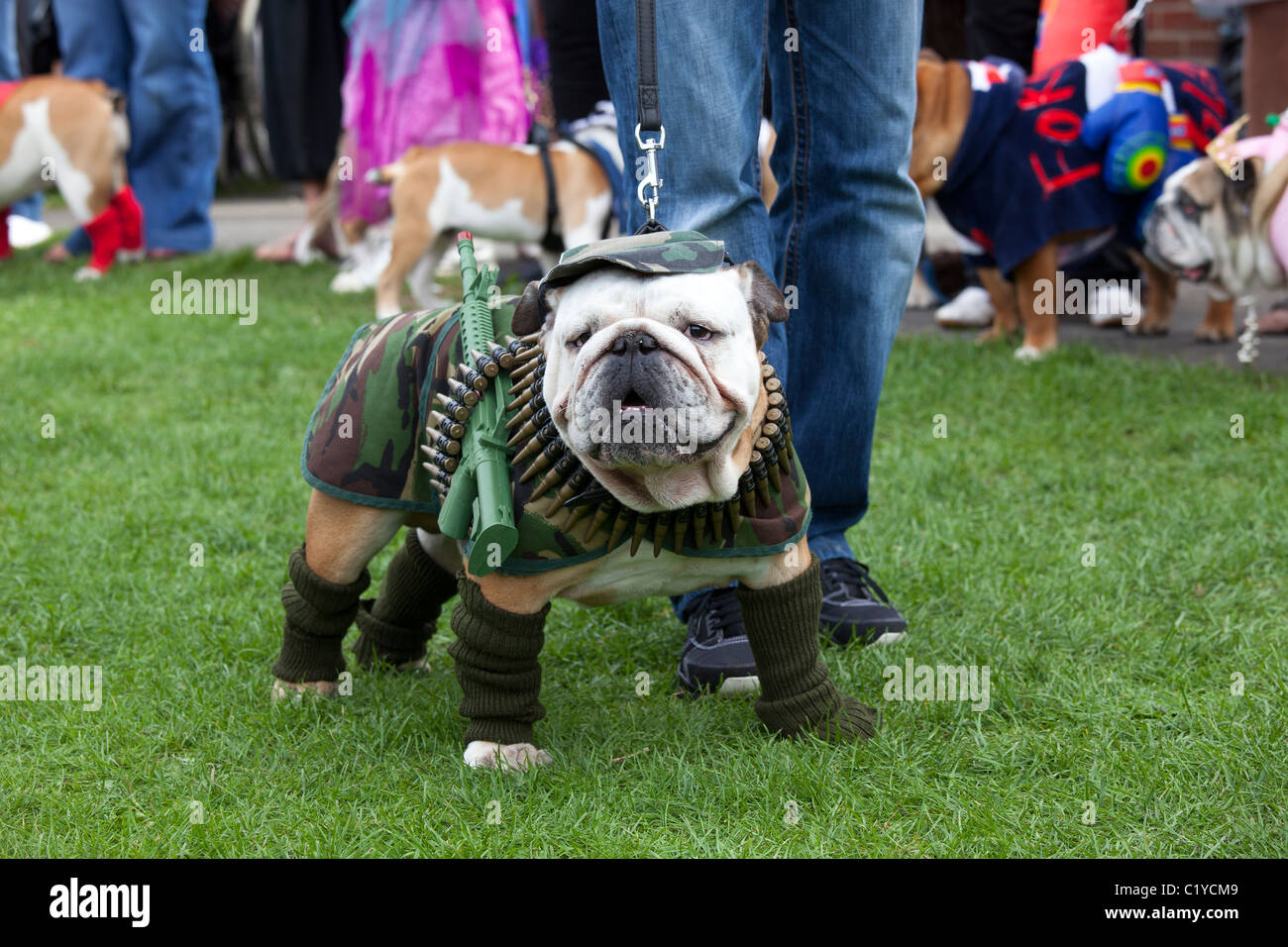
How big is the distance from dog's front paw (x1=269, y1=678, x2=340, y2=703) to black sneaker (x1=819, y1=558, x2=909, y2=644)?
0.89m

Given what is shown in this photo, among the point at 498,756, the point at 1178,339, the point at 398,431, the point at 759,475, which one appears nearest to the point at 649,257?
the point at 759,475

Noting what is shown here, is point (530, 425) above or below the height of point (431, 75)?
above

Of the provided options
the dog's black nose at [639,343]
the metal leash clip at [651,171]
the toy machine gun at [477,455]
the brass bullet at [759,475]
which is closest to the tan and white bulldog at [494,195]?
the metal leash clip at [651,171]

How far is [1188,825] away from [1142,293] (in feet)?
14.5

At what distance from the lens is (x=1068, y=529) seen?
124 inches

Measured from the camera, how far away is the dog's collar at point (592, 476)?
6.11ft

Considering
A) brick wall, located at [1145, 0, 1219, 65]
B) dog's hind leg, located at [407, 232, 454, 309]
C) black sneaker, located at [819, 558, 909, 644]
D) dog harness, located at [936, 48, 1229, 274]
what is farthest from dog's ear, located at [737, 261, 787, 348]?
brick wall, located at [1145, 0, 1219, 65]

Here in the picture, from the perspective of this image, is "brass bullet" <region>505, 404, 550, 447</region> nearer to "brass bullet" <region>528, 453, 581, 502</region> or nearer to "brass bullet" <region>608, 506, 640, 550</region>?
"brass bullet" <region>528, 453, 581, 502</region>

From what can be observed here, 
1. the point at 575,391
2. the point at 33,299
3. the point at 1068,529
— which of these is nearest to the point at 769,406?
the point at 575,391

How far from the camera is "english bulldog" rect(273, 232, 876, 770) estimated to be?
66.8 inches

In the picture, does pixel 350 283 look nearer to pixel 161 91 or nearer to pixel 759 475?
pixel 161 91

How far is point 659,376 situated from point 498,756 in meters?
0.71

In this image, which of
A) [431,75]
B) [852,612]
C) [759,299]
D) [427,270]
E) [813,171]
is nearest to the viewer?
[759,299]

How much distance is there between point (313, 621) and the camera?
91.0 inches
